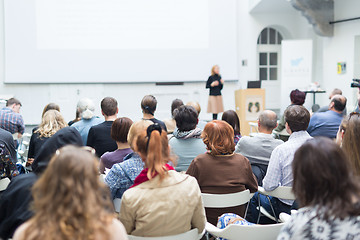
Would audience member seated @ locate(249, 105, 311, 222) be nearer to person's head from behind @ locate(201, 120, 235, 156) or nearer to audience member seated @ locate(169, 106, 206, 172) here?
person's head from behind @ locate(201, 120, 235, 156)

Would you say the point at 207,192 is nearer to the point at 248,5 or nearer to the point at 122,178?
the point at 122,178

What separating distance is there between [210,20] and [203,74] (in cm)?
137

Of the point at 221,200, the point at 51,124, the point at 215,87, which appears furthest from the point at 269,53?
the point at 221,200

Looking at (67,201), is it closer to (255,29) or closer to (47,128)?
(47,128)

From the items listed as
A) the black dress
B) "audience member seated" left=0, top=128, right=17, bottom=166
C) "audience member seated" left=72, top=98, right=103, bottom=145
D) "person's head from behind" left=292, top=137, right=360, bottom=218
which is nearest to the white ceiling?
the black dress

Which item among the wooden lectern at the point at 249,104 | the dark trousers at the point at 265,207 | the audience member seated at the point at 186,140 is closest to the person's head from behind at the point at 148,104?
the audience member seated at the point at 186,140

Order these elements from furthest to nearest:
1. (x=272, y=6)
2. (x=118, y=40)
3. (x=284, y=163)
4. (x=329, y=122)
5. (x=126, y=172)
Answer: (x=272, y=6) → (x=118, y=40) → (x=329, y=122) → (x=284, y=163) → (x=126, y=172)

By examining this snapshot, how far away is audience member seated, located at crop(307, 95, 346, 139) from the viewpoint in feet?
15.7

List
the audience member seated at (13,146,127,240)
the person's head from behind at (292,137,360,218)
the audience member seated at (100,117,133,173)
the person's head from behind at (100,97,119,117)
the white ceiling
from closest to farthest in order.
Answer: the audience member seated at (13,146,127,240) → the person's head from behind at (292,137,360,218) → the audience member seated at (100,117,133,173) → the person's head from behind at (100,97,119,117) → the white ceiling

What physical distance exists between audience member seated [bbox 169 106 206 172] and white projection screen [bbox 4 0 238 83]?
21.9ft

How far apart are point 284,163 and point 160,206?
131 cm

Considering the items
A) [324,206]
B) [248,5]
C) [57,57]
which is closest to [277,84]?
[248,5]

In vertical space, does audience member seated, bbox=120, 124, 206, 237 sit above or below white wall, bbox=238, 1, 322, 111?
below

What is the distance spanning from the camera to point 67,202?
137 cm
